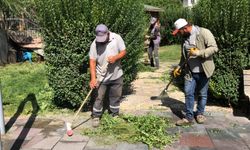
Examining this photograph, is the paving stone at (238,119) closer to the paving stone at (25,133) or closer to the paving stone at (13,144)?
the paving stone at (25,133)

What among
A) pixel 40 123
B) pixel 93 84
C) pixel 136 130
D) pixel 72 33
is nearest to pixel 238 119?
pixel 136 130

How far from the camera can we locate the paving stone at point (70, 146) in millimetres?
5480

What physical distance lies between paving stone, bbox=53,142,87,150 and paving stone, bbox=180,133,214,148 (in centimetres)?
147

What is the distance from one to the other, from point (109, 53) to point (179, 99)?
2.64 metres

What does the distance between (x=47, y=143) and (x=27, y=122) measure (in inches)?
48.0

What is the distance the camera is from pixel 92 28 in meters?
6.74

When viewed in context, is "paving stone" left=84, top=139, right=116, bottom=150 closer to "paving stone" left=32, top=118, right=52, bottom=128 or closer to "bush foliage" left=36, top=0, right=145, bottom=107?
"paving stone" left=32, top=118, right=52, bottom=128

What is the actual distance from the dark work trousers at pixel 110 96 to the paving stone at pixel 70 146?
3.32ft

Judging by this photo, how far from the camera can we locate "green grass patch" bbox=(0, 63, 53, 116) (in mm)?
7594

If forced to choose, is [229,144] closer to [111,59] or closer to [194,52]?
[194,52]

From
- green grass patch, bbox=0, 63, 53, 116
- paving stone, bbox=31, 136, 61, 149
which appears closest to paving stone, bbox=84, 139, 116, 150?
paving stone, bbox=31, 136, 61, 149

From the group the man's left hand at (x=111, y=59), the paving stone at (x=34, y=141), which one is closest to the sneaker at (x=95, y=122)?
the paving stone at (x=34, y=141)

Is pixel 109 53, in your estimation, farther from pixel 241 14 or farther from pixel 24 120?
pixel 241 14

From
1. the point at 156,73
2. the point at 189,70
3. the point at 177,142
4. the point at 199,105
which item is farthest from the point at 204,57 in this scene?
A: the point at 156,73
